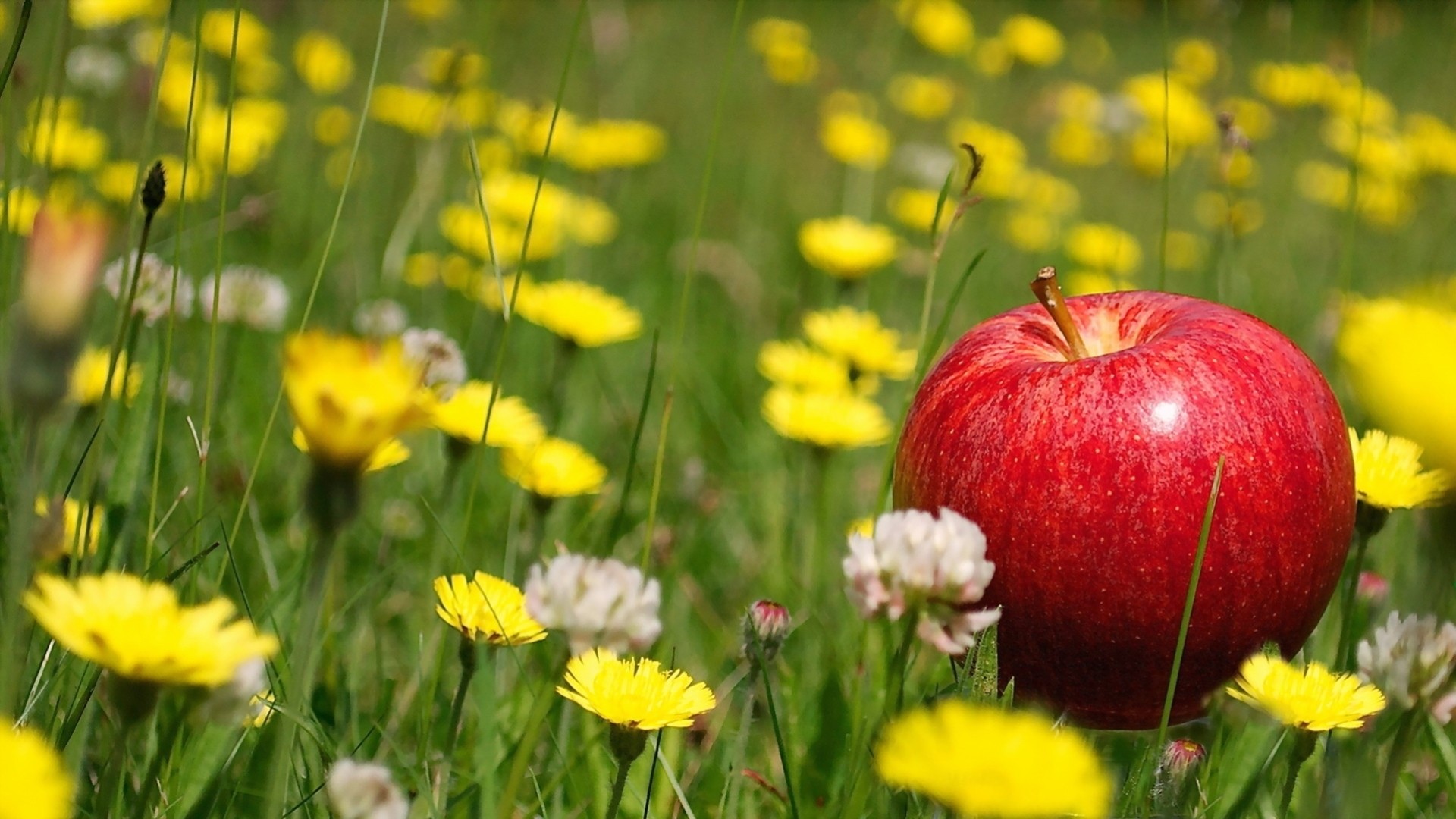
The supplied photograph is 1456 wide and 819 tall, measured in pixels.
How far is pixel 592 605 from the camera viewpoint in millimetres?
636

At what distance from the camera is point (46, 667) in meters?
0.88

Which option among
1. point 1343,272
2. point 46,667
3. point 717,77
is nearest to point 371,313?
point 46,667

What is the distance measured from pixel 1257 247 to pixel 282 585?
9.06 feet

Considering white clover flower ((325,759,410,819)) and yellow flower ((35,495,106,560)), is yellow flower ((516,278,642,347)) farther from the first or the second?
white clover flower ((325,759,410,819))

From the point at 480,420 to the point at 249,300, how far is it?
1.65ft

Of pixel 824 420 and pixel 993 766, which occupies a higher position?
pixel 993 766

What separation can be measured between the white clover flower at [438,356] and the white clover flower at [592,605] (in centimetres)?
42

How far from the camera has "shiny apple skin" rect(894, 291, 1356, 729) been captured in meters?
0.90

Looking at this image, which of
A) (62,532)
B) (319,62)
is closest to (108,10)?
(319,62)

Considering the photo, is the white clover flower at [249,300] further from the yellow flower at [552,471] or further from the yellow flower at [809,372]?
the yellow flower at [809,372]

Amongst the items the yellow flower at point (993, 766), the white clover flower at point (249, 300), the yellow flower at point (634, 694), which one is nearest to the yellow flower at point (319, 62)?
the white clover flower at point (249, 300)

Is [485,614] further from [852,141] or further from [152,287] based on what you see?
[852,141]

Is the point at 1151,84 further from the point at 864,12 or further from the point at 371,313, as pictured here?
the point at 864,12

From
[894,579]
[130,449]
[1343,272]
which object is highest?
[1343,272]
